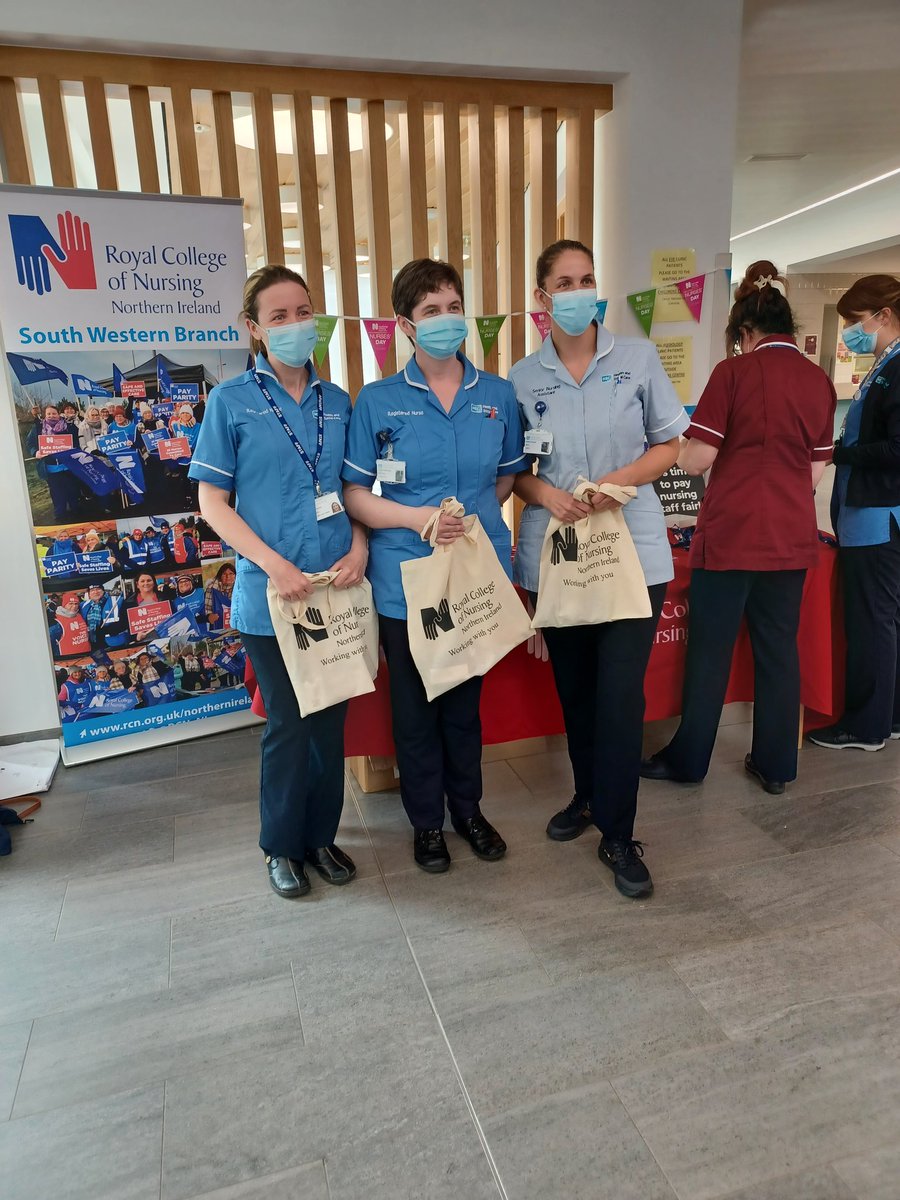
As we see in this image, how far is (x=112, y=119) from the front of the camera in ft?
15.2

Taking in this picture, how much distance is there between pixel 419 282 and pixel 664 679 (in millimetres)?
1684

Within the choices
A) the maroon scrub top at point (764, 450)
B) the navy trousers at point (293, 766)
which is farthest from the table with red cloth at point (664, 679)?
the navy trousers at point (293, 766)

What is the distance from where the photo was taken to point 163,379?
3.18m

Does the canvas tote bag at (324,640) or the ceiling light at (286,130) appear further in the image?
the ceiling light at (286,130)

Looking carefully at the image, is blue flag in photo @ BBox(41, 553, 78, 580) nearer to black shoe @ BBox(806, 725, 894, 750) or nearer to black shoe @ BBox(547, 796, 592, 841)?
black shoe @ BBox(547, 796, 592, 841)

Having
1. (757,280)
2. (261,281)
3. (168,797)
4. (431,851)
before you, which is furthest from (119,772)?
(757,280)

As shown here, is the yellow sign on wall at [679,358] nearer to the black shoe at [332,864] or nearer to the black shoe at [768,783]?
the black shoe at [768,783]

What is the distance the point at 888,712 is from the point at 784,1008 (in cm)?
163

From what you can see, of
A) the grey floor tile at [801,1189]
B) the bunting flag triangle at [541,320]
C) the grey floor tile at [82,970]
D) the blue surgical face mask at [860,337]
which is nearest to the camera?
the grey floor tile at [801,1189]

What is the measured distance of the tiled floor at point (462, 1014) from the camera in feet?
4.92

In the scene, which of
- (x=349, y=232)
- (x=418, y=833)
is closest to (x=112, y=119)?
(x=349, y=232)

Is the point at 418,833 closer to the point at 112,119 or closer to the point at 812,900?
the point at 812,900

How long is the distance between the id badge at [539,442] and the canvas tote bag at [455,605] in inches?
9.6

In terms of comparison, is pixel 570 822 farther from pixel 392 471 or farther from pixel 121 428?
pixel 121 428
